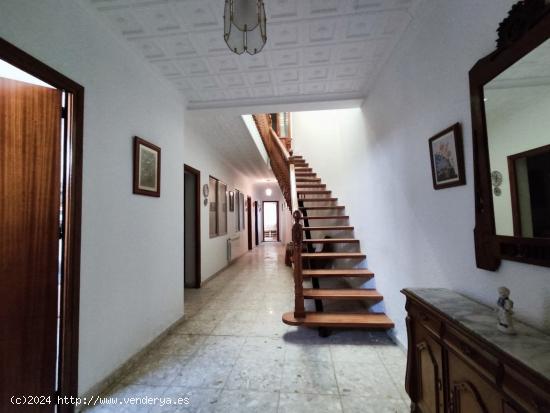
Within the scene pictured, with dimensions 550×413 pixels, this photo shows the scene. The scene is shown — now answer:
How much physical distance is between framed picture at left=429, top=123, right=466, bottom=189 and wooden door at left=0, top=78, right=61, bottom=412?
244 centimetres

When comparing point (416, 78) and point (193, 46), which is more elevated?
point (193, 46)

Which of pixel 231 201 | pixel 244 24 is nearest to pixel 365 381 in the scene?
pixel 244 24

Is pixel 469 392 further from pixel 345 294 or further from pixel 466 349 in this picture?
pixel 345 294

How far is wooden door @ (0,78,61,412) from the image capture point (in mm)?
1297

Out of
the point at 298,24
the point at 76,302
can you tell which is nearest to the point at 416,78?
the point at 298,24

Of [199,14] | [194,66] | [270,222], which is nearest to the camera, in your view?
[199,14]

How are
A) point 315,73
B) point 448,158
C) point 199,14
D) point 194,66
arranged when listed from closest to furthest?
point 448,158 → point 199,14 → point 194,66 → point 315,73

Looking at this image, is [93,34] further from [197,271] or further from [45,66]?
[197,271]

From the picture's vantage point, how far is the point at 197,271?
4.47m

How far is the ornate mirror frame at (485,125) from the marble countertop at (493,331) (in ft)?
0.76

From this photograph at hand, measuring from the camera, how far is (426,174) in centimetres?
183

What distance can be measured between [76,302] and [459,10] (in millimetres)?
2916

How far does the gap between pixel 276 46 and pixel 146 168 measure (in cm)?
162

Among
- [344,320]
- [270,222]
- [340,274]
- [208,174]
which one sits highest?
[208,174]
